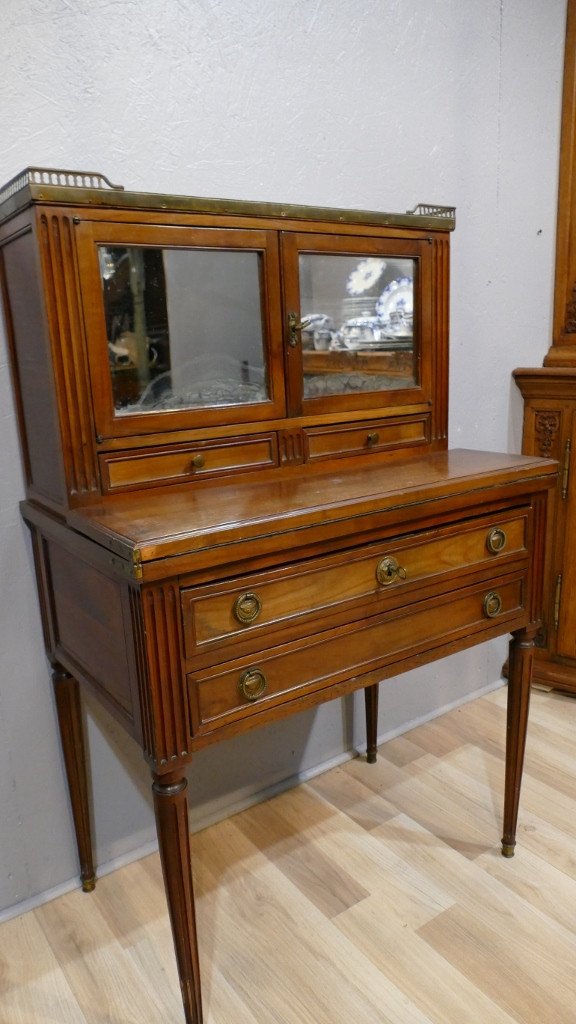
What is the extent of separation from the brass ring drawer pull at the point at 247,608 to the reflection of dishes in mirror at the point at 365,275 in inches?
31.1

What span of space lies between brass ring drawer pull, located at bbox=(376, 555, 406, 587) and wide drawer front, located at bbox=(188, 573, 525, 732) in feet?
0.24

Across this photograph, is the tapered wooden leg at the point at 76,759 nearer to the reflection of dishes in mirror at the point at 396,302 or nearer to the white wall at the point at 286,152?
the white wall at the point at 286,152

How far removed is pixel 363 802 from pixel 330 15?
198 cm

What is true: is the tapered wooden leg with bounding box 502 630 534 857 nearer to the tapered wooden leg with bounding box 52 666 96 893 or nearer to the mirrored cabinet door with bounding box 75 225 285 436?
the mirrored cabinet door with bounding box 75 225 285 436

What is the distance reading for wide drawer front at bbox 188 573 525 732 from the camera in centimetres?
120

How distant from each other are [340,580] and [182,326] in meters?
0.57

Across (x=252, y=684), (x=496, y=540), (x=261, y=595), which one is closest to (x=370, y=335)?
(x=496, y=540)

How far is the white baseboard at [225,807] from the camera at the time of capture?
167 centimetres

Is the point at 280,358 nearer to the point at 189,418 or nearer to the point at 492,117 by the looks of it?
the point at 189,418

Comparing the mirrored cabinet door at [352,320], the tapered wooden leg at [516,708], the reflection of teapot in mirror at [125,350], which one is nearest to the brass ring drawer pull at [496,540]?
the tapered wooden leg at [516,708]

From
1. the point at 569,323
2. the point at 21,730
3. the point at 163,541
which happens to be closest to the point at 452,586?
the point at 163,541

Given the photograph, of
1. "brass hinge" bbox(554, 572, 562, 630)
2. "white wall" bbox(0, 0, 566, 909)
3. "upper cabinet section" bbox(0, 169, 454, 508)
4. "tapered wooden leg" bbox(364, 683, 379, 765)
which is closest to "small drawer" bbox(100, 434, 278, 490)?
"upper cabinet section" bbox(0, 169, 454, 508)

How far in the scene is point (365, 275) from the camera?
1.65 m

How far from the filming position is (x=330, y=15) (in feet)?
5.83
